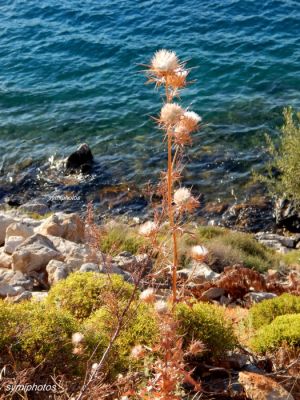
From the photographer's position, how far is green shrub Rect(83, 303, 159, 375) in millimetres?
4324

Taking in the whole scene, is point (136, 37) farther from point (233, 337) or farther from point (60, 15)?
point (233, 337)

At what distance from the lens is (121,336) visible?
454cm

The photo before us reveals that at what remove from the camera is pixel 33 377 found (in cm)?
400

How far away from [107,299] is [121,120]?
1632 centimetres

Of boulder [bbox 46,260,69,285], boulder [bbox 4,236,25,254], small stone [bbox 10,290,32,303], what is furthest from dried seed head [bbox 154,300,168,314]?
boulder [bbox 4,236,25,254]

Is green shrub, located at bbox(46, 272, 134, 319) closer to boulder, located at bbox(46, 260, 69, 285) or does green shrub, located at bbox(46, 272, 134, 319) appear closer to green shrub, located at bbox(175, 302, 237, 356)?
green shrub, located at bbox(175, 302, 237, 356)

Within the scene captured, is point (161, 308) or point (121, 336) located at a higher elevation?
point (161, 308)

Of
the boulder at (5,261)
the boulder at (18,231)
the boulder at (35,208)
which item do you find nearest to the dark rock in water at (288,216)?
the boulder at (35,208)

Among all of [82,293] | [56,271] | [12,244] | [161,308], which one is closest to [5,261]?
[12,244]

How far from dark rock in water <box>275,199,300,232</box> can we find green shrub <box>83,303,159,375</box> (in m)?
10.2

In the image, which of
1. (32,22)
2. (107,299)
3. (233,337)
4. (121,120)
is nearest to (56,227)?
(233,337)

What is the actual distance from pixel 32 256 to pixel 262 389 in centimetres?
438

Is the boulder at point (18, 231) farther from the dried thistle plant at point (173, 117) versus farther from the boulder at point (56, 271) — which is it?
the dried thistle plant at point (173, 117)

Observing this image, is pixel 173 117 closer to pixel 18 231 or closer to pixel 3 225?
pixel 18 231
